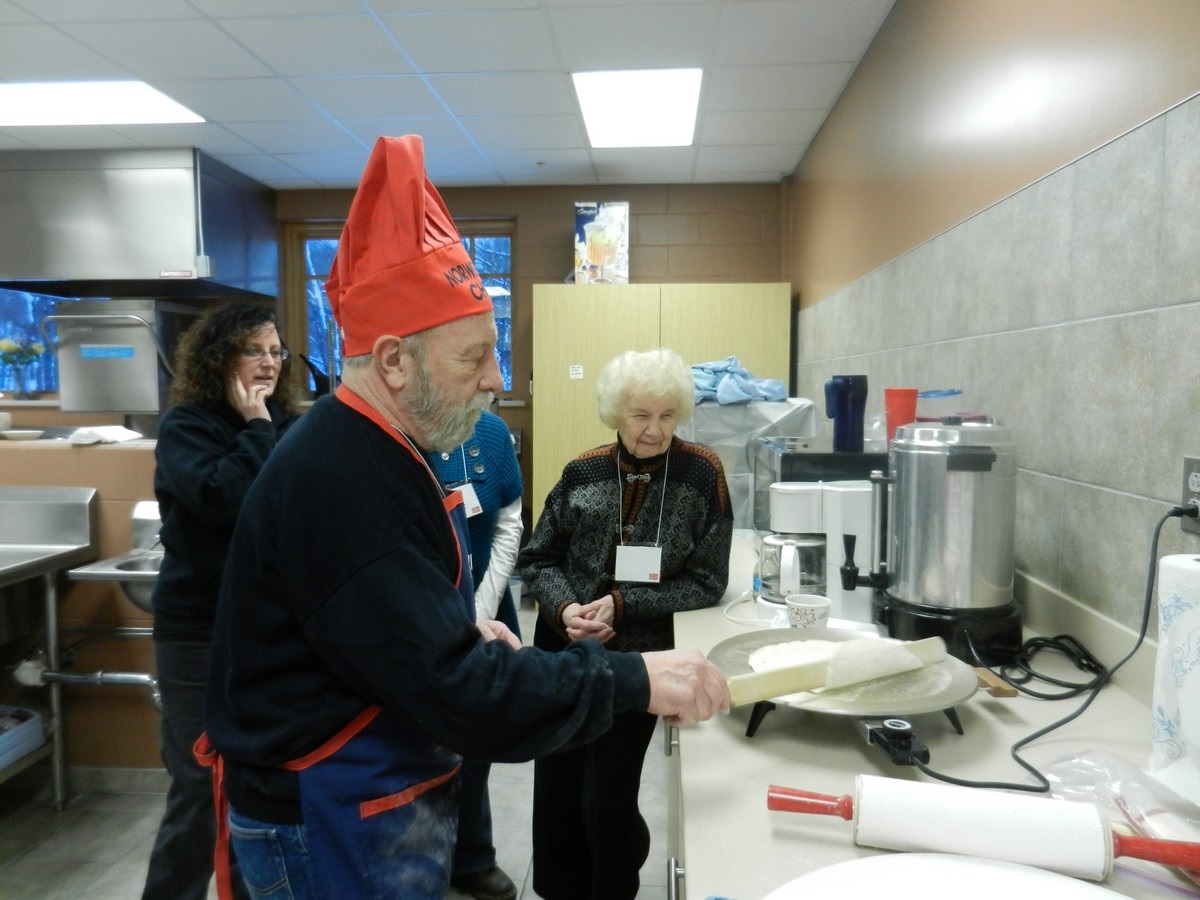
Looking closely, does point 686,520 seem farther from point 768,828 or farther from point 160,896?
point 160,896

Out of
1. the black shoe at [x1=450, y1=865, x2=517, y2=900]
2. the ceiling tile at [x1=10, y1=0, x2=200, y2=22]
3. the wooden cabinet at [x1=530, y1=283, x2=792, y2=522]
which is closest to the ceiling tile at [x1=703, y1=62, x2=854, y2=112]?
the wooden cabinet at [x1=530, y1=283, x2=792, y2=522]

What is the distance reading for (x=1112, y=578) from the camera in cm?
124

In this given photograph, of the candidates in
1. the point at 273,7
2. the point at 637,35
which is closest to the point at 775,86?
the point at 637,35

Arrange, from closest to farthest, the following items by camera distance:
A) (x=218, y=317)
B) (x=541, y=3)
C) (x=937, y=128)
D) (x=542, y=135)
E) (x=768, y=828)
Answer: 1. (x=768, y=828)
2. (x=218, y=317)
3. (x=937, y=128)
4. (x=541, y=3)
5. (x=542, y=135)

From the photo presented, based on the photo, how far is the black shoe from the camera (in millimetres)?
1960

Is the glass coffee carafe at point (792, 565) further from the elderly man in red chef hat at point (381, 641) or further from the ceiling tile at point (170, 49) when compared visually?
the ceiling tile at point (170, 49)

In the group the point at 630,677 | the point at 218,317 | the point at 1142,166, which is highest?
the point at 1142,166

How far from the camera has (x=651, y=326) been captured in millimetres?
4230

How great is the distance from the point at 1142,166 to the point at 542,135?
308 centimetres

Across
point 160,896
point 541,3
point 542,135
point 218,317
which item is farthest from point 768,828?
point 542,135

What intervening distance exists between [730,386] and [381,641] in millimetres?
2753

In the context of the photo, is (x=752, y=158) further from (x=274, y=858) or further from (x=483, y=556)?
(x=274, y=858)

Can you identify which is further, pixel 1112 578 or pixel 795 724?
pixel 1112 578

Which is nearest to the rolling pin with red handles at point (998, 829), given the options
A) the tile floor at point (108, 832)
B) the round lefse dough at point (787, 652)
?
the round lefse dough at point (787, 652)
